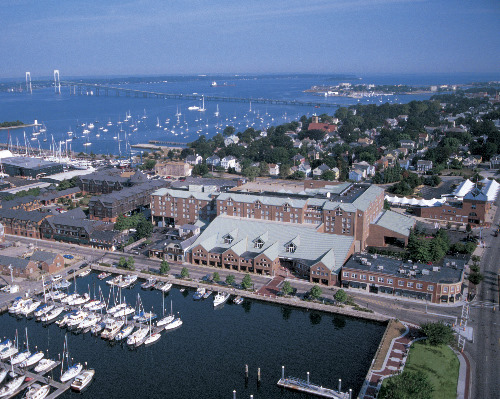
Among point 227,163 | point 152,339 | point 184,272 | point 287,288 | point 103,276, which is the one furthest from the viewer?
point 227,163

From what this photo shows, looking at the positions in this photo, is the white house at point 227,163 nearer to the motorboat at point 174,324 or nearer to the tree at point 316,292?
the tree at point 316,292

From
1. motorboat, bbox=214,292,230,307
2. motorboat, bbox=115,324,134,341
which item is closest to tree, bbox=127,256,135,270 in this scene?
motorboat, bbox=214,292,230,307

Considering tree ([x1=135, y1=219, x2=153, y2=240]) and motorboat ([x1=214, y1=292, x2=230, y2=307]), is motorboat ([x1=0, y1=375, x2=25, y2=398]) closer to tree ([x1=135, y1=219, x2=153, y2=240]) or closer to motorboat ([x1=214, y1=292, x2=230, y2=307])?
motorboat ([x1=214, y1=292, x2=230, y2=307])

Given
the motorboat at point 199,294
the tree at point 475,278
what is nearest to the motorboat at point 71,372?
the motorboat at point 199,294

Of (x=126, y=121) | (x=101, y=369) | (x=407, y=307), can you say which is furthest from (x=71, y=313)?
(x=126, y=121)

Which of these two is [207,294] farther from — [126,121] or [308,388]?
[126,121]

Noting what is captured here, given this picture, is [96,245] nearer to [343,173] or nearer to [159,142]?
[343,173]

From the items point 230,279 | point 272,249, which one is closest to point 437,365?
point 230,279
